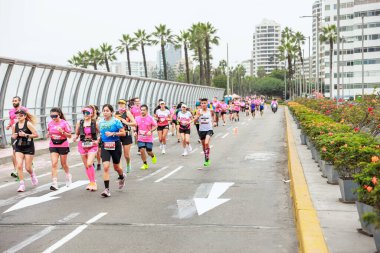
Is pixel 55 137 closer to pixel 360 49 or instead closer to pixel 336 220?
pixel 336 220

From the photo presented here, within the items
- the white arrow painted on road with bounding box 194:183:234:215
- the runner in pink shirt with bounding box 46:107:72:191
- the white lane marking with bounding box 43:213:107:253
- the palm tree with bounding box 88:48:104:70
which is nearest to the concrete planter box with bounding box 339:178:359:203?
the white arrow painted on road with bounding box 194:183:234:215

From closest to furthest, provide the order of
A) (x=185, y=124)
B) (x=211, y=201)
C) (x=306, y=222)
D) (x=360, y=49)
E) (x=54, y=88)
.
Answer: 1. (x=306, y=222)
2. (x=211, y=201)
3. (x=185, y=124)
4. (x=54, y=88)
5. (x=360, y=49)

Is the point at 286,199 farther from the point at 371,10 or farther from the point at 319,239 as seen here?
the point at 371,10

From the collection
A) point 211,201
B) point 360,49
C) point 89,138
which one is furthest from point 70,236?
point 360,49

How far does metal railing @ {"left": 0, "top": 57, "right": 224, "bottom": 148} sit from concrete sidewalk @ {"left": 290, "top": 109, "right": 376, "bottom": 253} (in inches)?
483

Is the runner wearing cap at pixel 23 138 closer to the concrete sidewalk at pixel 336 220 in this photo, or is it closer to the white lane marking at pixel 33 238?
the white lane marking at pixel 33 238

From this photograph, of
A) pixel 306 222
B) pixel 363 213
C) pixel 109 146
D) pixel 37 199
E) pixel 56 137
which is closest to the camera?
pixel 363 213

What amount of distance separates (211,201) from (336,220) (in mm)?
2801

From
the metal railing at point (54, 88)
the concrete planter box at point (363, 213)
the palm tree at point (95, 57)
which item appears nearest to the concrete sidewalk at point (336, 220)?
the concrete planter box at point (363, 213)

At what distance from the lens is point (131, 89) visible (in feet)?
107

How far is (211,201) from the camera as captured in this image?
29.3 ft

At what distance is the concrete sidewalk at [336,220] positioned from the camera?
5.37 meters

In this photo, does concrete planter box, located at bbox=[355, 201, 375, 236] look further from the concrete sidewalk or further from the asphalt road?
the asphalt road

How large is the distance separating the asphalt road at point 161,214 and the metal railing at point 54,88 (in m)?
6.12
